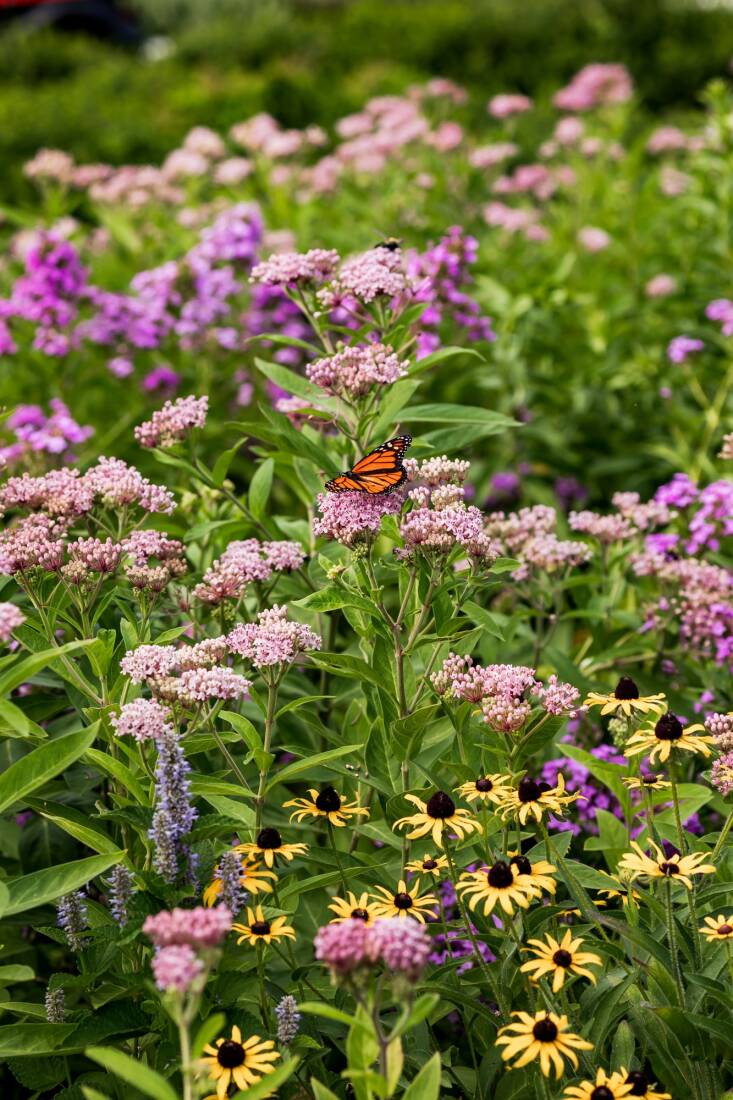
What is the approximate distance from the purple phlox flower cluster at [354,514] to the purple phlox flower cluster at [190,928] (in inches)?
38.9

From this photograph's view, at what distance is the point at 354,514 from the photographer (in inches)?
104

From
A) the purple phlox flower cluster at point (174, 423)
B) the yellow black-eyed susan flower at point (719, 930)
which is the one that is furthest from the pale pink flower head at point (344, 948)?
the purple phlox flower cluster at point (174, 423)

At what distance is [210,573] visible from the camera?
2.90m

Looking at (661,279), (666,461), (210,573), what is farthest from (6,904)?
(661,279)

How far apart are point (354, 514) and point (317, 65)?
1468 cm

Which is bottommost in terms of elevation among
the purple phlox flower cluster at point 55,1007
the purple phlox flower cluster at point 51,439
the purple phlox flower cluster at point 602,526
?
the purple phlox flower cluster at point 51,439

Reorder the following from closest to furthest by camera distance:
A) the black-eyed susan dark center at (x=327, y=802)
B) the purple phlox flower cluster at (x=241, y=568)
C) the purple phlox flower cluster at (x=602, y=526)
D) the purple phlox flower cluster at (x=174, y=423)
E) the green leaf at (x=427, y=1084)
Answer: the green leaf at (x=427, y=1084) < the black-eyed susan dark center at (x=327, y=802) < the purple phlox flower cluster at (x=241, y=568) < the purple phlox flower cluster at (x=174, y=423) < the purple phlox flower cluster at (x=602, y=526)

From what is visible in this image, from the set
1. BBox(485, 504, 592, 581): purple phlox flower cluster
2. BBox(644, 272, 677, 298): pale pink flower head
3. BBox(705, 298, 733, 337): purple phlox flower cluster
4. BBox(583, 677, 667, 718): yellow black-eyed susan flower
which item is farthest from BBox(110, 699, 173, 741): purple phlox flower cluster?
BBox(644, 272, 677, 298): pale pink flower head

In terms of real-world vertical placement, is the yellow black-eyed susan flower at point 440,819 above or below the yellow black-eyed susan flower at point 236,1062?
above

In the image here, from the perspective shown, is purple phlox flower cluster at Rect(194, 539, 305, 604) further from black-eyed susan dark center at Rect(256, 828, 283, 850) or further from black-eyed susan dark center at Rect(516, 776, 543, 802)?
black-eyed susan dark center at Rect(516, 776, 543, 802)

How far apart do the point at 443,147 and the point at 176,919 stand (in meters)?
6.35

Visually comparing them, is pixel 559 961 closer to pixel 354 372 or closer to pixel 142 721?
pixel 142 721

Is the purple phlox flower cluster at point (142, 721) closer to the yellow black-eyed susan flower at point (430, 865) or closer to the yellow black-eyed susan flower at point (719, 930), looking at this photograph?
the yellow black-eyed susan flower at point (430, 865)

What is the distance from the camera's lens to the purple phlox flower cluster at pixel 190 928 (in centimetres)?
182
